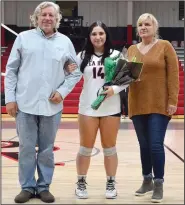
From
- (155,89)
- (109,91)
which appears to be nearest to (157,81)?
(155,89)

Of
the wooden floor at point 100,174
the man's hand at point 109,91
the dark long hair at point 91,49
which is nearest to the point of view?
the man's hand at point 109,91

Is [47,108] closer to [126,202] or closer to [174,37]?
[126,202]

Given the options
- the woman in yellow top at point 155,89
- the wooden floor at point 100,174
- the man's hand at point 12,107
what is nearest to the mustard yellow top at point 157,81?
the woman in yellow top at point 155,89

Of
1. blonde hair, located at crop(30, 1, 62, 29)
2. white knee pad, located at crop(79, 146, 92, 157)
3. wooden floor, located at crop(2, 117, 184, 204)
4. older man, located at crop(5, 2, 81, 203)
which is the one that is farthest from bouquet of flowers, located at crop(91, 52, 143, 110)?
wooden floor, located at crop(2, 117, 184, 204)

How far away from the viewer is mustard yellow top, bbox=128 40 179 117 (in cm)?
331

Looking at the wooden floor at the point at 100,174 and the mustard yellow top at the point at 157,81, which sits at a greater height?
the mustard yellow top at the point at 157,81

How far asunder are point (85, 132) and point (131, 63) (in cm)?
63

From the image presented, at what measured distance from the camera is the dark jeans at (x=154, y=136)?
3340 mm

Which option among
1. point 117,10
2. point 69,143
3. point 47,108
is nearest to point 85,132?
point 47,108

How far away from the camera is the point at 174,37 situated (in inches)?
693

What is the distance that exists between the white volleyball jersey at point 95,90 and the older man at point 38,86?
9cm

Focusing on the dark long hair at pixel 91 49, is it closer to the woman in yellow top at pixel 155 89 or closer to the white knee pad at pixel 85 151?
the woman in yellow top at pixel 155 89

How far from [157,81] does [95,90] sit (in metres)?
0.47

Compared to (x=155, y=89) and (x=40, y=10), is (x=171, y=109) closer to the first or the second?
(x=155, y=89)
